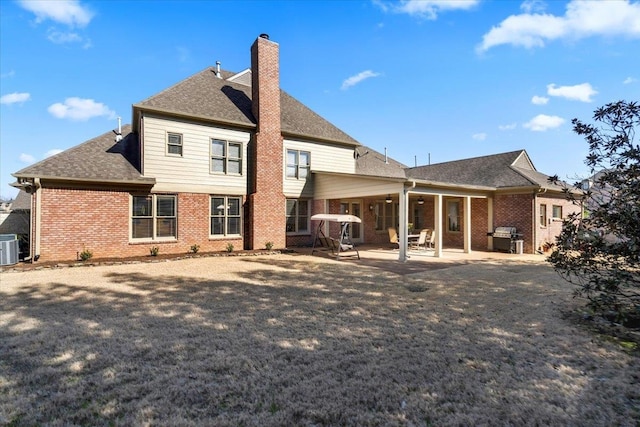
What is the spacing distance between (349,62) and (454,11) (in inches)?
222

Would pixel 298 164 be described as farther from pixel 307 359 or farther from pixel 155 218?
pixel 307 359

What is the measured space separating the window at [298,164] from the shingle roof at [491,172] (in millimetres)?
6511

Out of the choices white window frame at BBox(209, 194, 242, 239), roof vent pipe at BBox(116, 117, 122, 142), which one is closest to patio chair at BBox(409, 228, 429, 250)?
white window frame at BBox(209, 194, 242, 239)

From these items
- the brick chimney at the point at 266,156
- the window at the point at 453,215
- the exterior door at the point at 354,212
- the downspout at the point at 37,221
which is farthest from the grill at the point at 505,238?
the downspout at the point at 37,221

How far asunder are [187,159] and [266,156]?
3399mm


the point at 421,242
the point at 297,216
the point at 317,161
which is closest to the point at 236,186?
the point at 297,216

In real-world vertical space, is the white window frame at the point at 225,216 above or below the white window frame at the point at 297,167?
below

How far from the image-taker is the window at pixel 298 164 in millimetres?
16266

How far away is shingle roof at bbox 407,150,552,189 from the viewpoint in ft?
53.2

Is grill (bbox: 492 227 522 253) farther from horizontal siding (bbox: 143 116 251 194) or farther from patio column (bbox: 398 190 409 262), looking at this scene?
horizontal siding (bbox: 143 116 251 194)

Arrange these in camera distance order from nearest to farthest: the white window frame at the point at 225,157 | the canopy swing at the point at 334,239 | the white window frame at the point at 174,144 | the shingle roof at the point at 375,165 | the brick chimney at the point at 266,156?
the canopy swing at the point at 334,239, the white window frame at the point at 174,144, the white window frame at the point at 225,157, the brick chimney at the point at 266,156, the shingle roof at the point at 375,165

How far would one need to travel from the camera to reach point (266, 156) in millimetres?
Answer: 15086

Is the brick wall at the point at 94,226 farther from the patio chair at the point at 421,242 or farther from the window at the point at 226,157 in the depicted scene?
the patio chair at the point at 421,242

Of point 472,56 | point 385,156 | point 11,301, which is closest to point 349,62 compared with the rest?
point 472,56
